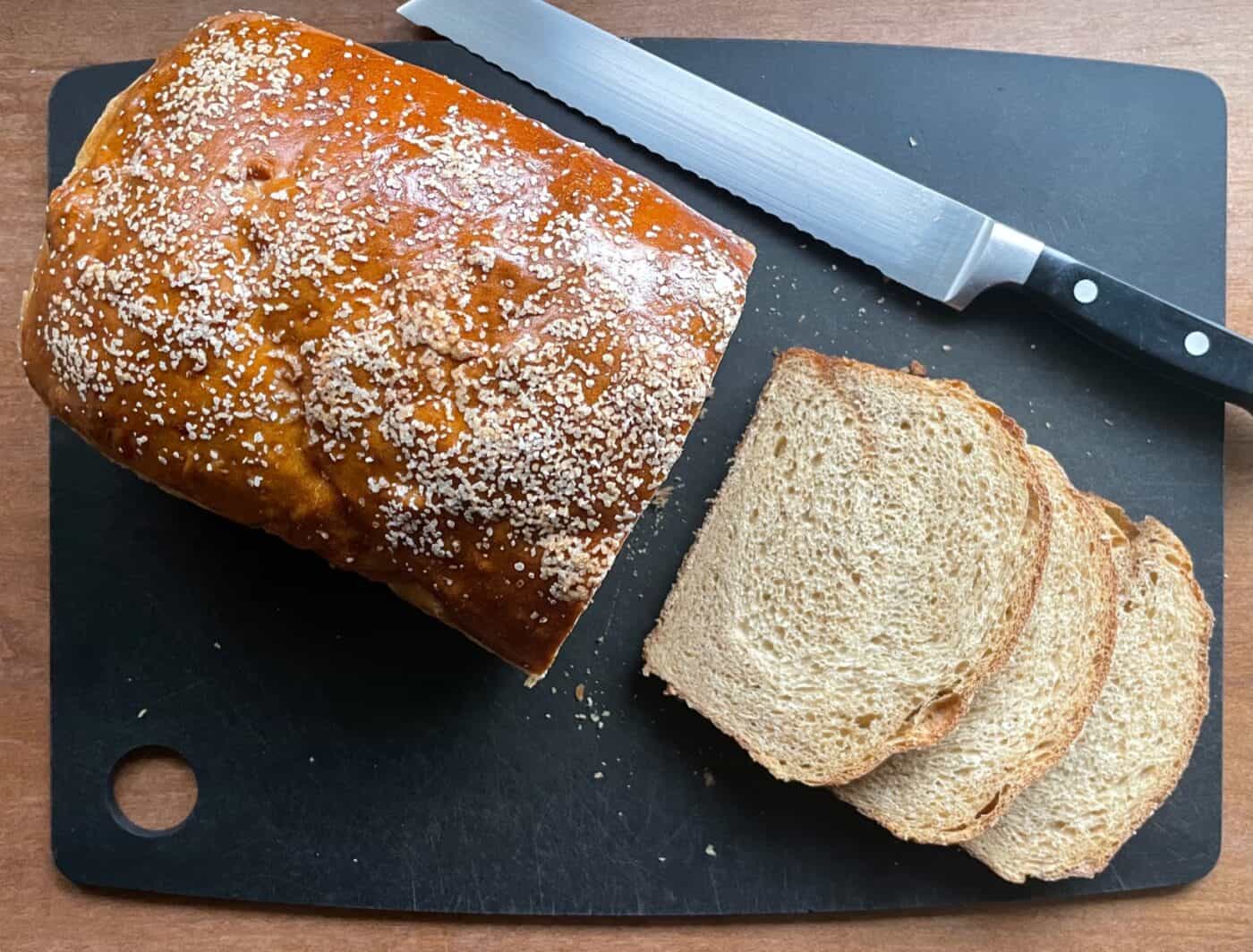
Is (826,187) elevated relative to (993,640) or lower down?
elevated

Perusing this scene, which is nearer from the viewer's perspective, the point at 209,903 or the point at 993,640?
the point at 993,640

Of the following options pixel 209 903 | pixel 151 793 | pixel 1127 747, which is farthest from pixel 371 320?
pixel 1127 747

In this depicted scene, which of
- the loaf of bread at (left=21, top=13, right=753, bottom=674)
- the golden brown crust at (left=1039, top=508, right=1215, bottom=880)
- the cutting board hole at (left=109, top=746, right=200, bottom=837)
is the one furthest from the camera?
the cutting board hole at (left=109, top=746, right=200, bottom=837)

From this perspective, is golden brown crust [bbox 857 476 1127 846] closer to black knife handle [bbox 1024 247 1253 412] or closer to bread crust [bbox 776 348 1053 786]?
bread crust [bbox 776 348 1053 786]

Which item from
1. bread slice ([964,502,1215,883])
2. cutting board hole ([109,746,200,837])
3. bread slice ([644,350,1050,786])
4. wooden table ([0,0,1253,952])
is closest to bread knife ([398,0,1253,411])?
wooden table ([0,0,1253,952])

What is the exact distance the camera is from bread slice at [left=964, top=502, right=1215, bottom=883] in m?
2.18

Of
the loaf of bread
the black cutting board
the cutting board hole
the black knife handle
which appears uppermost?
the black knife handle

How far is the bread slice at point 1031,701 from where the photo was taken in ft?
6.94

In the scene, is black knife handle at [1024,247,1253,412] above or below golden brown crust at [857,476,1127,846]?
above

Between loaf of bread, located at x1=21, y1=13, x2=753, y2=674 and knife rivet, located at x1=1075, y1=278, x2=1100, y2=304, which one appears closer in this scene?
loaf of bread, located at x1=21, y1=13, x2=753, y2=674

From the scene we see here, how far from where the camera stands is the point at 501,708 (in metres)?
2.27

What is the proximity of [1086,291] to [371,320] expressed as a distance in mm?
1447

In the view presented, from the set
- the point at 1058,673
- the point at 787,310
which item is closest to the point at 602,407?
the point at 787,310

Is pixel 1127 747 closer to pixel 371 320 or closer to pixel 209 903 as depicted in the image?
pixel 371 320
